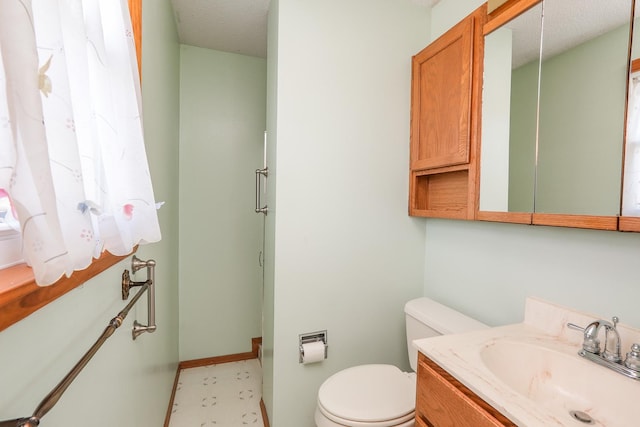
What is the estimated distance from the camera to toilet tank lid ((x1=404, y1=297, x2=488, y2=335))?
1353mm

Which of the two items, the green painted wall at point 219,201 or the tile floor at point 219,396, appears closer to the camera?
the tile floor at point 219,396

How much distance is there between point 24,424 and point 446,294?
172 cm

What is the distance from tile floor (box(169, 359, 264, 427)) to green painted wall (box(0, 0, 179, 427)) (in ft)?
0.59

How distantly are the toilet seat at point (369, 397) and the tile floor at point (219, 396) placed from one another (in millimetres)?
807

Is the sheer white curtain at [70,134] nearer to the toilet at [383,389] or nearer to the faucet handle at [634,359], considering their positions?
the toilet at [383,389]

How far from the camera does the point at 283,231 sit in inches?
61.4

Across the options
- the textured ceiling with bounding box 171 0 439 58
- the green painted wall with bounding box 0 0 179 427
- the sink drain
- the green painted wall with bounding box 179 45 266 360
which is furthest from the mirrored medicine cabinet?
the green painted wall with bounding box 179 45 266 360

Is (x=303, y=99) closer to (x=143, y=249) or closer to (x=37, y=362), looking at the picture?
(x=143, y=249)

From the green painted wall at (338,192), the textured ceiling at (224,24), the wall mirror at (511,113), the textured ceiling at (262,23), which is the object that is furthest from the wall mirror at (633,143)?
the textured ceiling at (224,24)

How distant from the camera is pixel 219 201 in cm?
243

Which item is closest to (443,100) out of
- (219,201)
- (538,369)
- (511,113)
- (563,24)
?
(511,113)

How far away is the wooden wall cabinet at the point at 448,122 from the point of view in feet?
4.31

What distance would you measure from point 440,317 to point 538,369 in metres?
0.50

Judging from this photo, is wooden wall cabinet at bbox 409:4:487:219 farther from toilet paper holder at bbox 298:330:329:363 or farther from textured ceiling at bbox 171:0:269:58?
Answer: textured ceiling at bbox 171:0:269:58
